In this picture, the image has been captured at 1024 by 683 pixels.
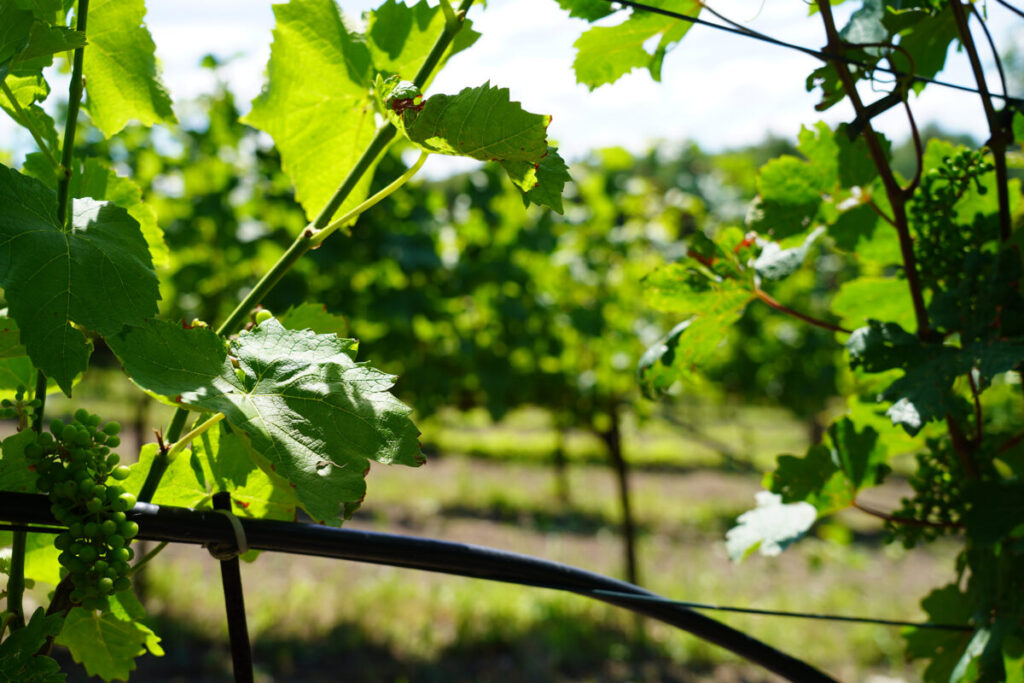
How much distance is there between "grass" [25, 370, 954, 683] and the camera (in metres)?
4.68

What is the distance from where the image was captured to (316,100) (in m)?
0.83

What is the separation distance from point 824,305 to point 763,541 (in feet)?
31.7

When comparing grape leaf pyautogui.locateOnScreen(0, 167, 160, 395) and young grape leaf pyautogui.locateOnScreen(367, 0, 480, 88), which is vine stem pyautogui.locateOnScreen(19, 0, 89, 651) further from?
young grape leaf pyautogui.locateOnScreen(367, 0, 480, 88)

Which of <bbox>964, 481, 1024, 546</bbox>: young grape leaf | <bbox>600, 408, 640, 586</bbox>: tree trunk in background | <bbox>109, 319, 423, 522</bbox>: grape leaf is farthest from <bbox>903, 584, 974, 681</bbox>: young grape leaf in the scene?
<bbox>600, 408, 640, 586</bbox>: tree trunk in background

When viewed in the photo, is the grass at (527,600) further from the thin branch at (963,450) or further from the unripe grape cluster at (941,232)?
the unripe grape cluster at (941,232)

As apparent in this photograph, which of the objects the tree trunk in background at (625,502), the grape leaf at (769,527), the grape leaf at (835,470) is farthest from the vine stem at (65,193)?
the tree trunk in background at (625,502)

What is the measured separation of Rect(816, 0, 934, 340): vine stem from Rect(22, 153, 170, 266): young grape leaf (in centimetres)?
72

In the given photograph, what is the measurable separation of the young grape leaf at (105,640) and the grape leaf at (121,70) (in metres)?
0.44

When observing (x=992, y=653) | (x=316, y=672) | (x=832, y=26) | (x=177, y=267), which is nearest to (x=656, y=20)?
(x=832, y=26)

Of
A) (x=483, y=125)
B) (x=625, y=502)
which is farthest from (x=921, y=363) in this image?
(x=625, y=502)

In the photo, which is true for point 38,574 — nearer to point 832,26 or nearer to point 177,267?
point 832,26

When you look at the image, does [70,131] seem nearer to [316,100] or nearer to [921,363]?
[316,100]

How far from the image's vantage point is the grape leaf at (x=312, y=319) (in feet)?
2.47

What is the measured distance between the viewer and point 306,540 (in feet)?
2.00
